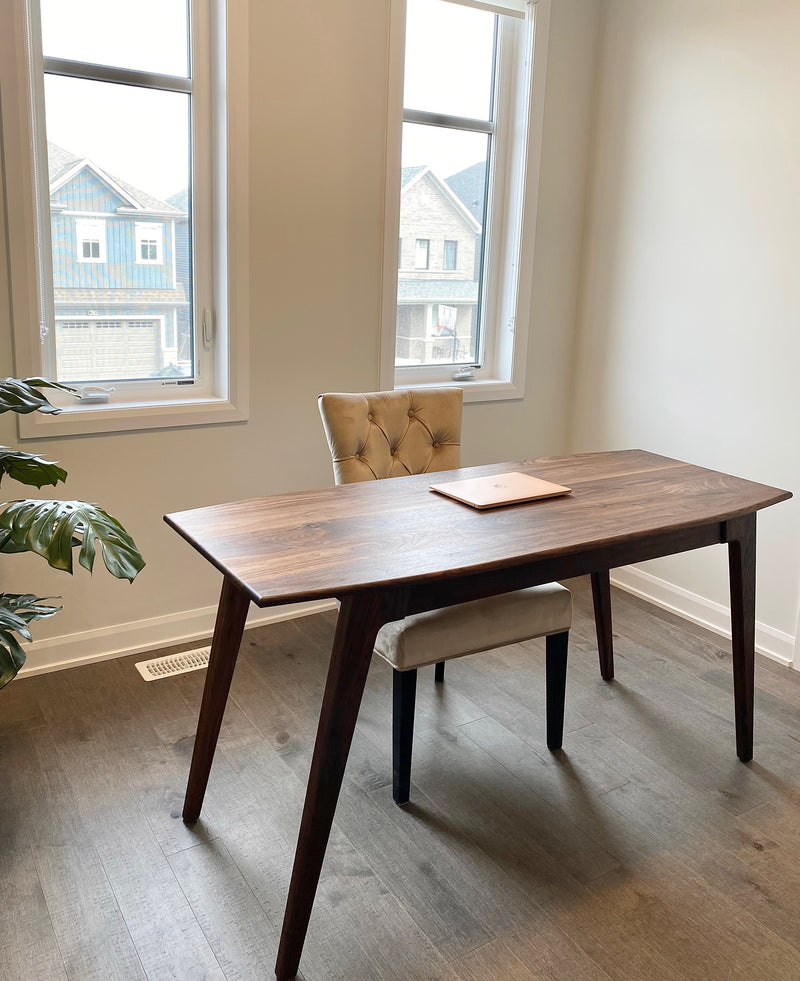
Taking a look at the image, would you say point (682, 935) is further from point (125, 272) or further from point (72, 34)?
point (72, 34)

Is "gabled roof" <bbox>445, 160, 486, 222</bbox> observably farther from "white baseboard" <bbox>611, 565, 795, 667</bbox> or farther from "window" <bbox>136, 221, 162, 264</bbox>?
"white baseboard" <bbox>611, 565, 795, 667</bbox>

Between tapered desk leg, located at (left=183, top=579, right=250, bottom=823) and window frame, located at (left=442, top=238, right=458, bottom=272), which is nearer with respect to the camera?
tapered desk leg, located at (left=183, top=579, right=250, bottom=823)

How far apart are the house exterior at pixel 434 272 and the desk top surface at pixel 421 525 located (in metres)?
1.16

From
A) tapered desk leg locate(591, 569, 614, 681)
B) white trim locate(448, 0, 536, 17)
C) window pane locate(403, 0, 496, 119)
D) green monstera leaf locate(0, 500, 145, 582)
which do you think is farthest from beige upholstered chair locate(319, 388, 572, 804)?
white trim locate(448, 0, 536, 17)

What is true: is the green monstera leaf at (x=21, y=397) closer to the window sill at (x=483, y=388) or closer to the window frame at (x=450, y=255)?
the window sill at (x=483, y=388)

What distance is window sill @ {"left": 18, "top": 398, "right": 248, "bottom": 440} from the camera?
2.55m

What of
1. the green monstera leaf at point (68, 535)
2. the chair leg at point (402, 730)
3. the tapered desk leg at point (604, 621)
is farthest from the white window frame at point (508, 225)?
the green monstera leaf at point (68, 535)

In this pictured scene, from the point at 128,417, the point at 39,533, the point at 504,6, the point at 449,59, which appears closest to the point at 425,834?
the point at 39,533

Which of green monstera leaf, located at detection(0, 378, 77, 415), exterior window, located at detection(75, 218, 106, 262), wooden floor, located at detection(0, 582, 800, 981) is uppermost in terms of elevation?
exterior window, located at detection(75, 218, 106, 262)

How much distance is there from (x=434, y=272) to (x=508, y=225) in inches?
15.1

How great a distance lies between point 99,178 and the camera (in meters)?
2.62

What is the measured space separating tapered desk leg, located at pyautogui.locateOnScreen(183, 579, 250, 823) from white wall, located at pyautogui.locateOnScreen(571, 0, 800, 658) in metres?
1.96

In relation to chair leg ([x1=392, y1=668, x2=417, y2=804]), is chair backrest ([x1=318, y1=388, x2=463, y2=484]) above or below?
above

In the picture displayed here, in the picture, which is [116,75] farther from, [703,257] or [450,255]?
[703,257]
